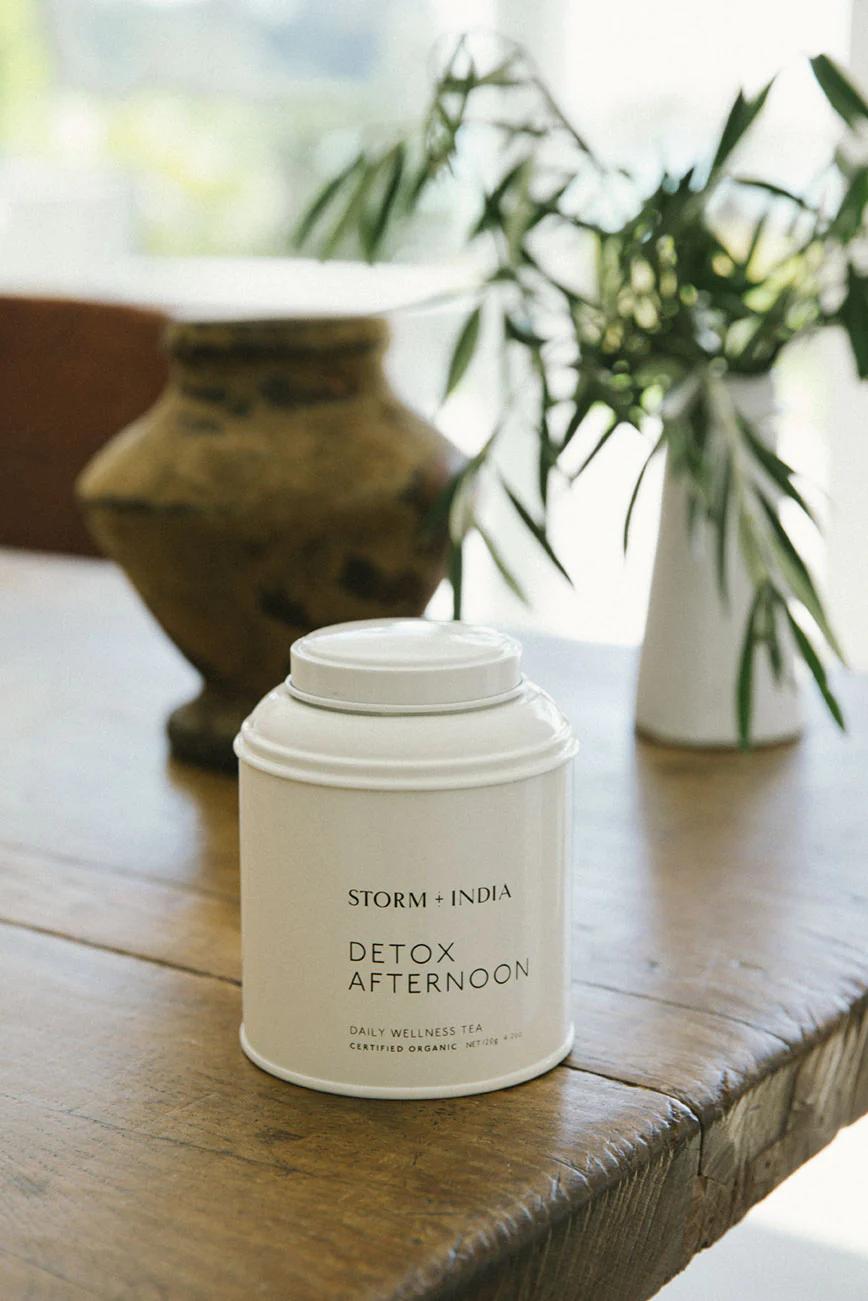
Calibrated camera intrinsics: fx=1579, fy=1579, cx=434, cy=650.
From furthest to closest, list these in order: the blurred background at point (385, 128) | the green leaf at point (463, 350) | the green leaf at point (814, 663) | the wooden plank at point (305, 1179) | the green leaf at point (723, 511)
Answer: the blurred background at point (385, 128) < the green leaf at point (463, 350) < the green leaf at point (723, 511) < the green leaf at point (814, 663) < the wooden plank at point (305, 1179)

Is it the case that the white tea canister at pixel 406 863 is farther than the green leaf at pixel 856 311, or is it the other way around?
the green leaf at pixel 856 311

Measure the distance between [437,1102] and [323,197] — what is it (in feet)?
2.22

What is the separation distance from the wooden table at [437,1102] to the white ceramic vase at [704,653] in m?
0.03

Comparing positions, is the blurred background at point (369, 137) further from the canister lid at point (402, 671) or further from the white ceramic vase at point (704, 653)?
the canister lid at point (402, 671)

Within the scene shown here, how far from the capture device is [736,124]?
0.91 metres

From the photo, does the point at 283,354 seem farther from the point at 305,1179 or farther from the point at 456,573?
the point at 305,1179

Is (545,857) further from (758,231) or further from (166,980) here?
(758,231)

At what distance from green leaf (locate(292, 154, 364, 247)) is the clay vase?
13 centimetres

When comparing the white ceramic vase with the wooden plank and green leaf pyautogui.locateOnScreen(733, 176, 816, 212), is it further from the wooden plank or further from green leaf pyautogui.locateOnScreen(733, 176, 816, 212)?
the wooden plank

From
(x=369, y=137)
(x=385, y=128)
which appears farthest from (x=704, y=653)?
(x=369, y=137)

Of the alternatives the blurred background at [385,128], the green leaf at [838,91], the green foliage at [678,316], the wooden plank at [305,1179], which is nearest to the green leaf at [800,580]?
the green foliage at [678,316]

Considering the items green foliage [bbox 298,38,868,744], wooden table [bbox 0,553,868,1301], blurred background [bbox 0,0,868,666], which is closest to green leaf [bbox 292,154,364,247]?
green foliage [bbox 298,38,868,744]

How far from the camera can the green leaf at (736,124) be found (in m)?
0.90

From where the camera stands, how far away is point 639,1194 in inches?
20.7
